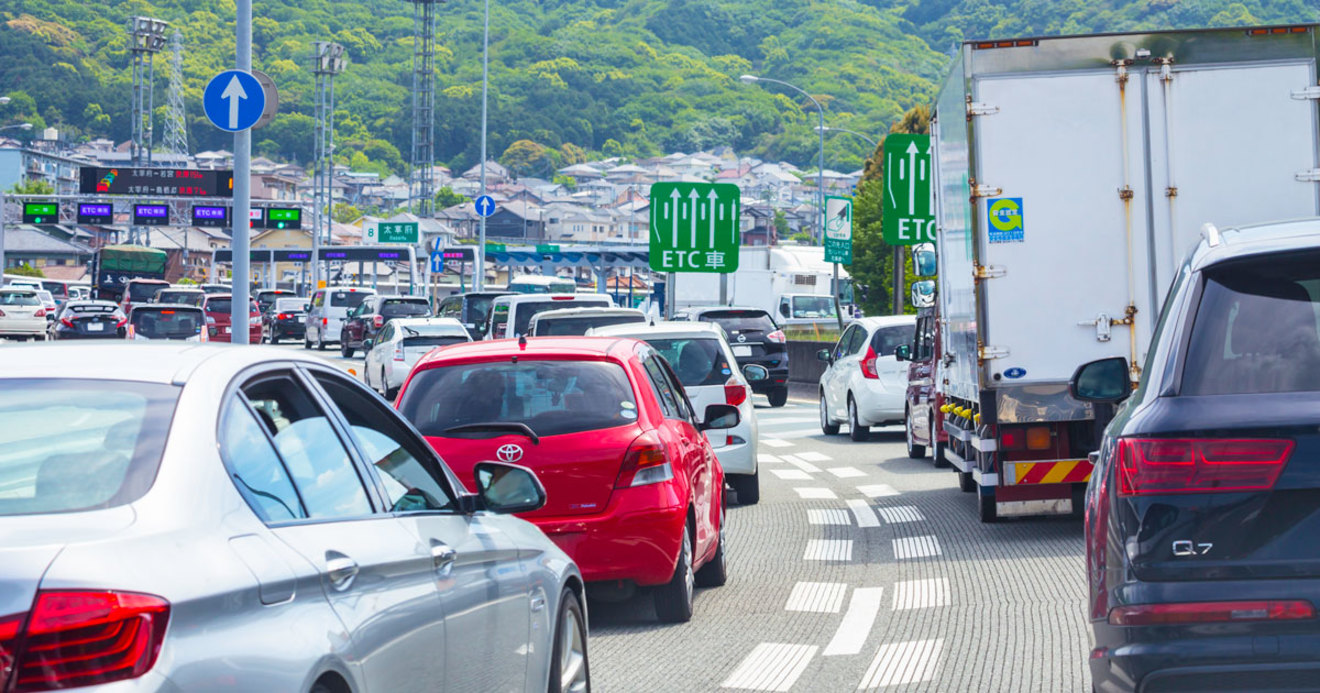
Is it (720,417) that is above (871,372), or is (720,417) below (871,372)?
below

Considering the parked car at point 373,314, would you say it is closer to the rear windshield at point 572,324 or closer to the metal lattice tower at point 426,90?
the rear windshield at point 572,324

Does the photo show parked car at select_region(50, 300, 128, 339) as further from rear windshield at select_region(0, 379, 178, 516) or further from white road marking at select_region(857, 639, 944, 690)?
rear windshield at select_region(0, 379, 178, 516)

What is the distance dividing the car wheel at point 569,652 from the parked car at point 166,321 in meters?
30.7

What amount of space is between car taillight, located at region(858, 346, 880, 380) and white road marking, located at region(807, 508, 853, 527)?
6.71 meters

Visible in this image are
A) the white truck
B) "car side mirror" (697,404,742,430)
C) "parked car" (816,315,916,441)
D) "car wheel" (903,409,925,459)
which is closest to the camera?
"car side mirror" (697,404,742,430)

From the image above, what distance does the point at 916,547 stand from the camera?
11508 millimetres

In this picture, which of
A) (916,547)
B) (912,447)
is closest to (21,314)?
(912,447)

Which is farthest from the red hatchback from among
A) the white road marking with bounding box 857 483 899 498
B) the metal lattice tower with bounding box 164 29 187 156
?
the metal lattice tower with bounding box 164 29 187 156

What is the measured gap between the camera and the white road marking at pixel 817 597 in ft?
29.7

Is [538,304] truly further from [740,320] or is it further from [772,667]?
[772,667]

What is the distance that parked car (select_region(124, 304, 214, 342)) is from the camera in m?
35.6

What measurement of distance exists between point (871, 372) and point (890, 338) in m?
0.48

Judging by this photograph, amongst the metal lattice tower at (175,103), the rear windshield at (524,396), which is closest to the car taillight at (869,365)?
the rear windshield at (524,396)

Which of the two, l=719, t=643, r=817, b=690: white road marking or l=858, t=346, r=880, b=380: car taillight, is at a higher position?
l=858, t=346, r=880, b=380: car taillight
